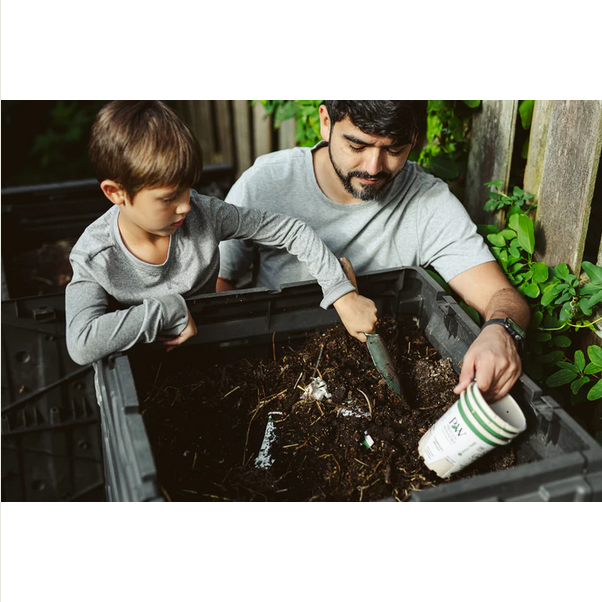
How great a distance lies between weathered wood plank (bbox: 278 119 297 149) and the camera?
3586 mm

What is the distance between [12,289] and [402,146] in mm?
1928

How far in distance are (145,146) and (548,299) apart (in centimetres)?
130

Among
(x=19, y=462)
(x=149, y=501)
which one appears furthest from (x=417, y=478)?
(x=19, y=462)

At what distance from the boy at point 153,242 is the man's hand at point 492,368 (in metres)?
0.35

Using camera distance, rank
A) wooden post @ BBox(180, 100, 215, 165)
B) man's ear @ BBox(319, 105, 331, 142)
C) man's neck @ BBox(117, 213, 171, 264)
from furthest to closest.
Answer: wooden post @ BBox(180, 100, 215, 165)
man's ear @ BBox(319, 105, 331, 142)
man's neck @ BBox(117, 213, 171, 264)

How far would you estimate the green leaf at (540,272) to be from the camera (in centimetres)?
187

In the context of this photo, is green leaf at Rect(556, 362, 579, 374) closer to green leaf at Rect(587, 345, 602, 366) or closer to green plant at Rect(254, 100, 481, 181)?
green leaf at Rect(587, 345, 602, 366)

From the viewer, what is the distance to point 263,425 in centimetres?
162

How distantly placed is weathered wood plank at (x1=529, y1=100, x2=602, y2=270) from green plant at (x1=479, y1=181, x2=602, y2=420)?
6 centimetres

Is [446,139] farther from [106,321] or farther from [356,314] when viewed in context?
[106,321]

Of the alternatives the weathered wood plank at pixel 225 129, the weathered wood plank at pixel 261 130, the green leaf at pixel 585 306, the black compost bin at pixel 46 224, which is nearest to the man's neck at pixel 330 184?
the green leaf at pixel 585 306

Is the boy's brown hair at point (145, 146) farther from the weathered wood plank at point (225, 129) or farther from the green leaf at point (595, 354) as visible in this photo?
the weathered wood plank at point (225, 129)

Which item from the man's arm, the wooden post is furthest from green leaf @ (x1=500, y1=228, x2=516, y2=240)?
the wooden post

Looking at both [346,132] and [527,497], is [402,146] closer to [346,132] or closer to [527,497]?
[346,132]
